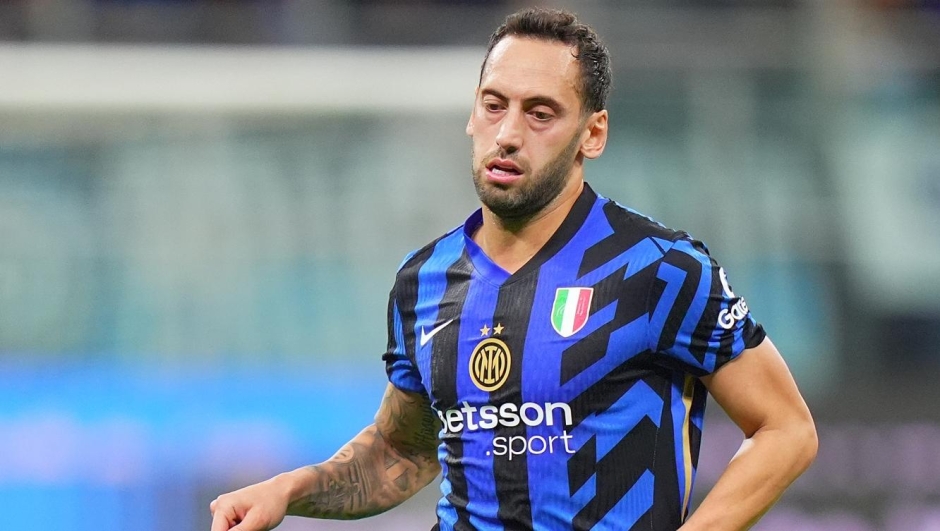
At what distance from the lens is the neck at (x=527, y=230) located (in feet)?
9.79

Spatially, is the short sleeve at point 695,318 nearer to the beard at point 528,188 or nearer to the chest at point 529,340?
the chest at point 529,340

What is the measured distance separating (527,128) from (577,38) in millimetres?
252

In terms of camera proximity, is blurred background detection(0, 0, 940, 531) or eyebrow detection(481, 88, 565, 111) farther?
blurred background detection(0, 0, 940, 531)

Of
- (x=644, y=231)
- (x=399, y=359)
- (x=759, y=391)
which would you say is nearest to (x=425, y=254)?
(x=399, y=359)

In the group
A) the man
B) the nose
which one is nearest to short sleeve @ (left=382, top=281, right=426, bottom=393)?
the man

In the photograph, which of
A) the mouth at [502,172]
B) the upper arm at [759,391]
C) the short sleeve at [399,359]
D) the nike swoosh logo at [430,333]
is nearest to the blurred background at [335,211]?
the short sleeve at [399,359]

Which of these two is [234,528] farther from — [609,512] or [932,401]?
[932,401]

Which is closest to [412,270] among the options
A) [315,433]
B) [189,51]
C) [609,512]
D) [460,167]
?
[609,512]

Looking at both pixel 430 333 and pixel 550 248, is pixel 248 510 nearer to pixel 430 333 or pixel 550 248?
pixel 430 333

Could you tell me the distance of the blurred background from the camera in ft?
23.0

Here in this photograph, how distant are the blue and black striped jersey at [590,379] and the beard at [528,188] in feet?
0.29

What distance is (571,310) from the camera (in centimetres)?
282

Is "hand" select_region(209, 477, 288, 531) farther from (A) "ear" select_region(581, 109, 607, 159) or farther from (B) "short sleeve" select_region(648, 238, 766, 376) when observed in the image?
(A) "ear" select_region(581, 109, 607, 159)

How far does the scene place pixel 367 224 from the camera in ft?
25.1
